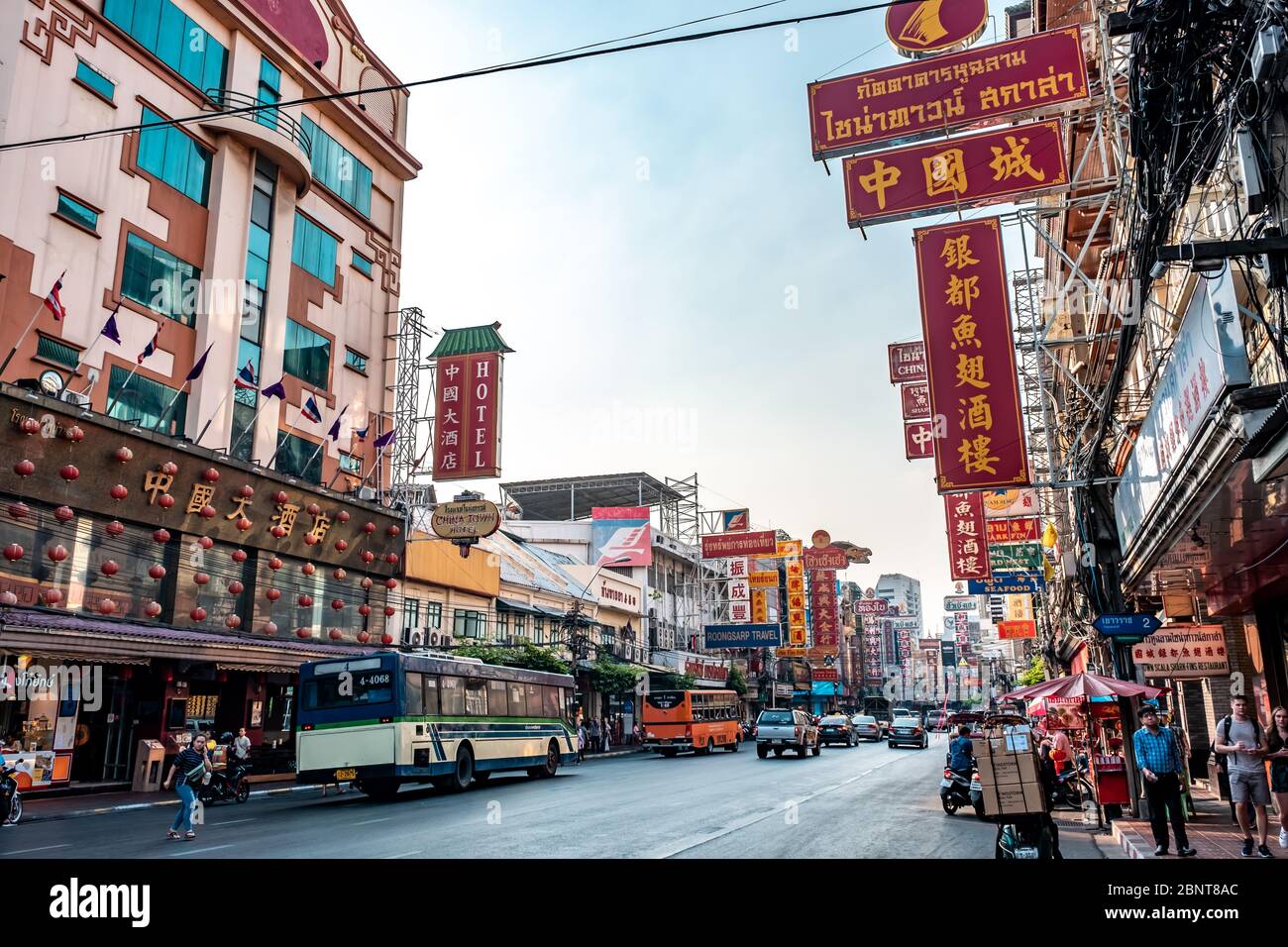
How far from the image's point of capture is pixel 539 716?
91.3ft

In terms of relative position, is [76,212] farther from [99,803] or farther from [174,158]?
[99,803]

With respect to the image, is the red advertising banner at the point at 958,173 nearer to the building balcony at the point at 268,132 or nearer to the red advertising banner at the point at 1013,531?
the building balcony at the point at 268,132

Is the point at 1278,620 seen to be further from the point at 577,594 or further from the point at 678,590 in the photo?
the point at 678,590

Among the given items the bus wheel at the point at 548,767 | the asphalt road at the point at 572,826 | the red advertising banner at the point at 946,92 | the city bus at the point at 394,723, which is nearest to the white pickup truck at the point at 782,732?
the bus wheel at the point at 548,767

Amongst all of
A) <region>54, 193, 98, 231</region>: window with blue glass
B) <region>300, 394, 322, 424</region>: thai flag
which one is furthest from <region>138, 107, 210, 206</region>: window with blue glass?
<region>300, 394, 322, 424</region>: thai flag

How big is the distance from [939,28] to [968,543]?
25238 mm

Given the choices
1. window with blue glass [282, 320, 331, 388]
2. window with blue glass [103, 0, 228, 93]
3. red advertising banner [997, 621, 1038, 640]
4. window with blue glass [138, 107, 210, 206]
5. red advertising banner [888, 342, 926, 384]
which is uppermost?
window with blue glass [103, 0, 228, 93]

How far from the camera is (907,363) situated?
2939cm

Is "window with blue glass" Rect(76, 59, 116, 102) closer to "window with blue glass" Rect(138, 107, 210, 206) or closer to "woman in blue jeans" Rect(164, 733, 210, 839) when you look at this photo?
"window with blue glass" Rect(138, 107, 210, 206)

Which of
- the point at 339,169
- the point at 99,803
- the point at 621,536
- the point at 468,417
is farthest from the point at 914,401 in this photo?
the point at 621,536

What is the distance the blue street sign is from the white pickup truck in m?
25.5

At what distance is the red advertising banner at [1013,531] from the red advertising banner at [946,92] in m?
28.1

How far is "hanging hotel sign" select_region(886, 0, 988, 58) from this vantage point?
1642cm
